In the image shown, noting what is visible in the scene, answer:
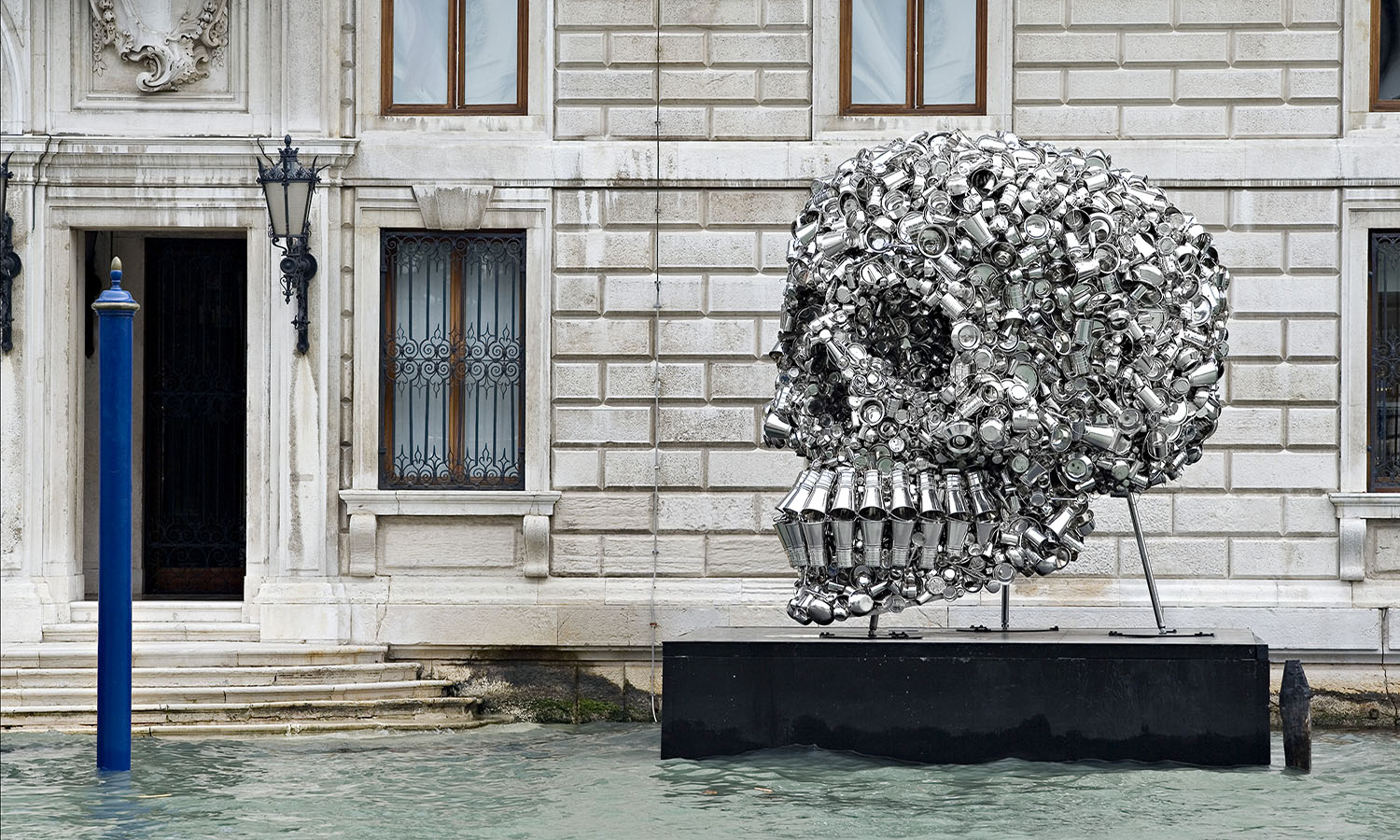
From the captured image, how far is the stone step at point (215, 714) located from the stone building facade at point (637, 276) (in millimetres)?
1006

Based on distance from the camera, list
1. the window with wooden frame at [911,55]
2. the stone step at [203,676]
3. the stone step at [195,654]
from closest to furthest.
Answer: the stone step at [203,676]
the stone step at [195,654]
the window with wooden frame at [911,55]

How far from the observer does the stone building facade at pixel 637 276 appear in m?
14.5

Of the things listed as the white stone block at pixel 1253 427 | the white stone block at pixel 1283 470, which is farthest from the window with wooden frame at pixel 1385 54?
the white stone block at pixel 1283 470

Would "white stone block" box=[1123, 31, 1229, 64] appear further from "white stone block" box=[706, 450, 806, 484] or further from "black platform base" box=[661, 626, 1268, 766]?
"black platform base" box=[661, 626, 1268, 766]

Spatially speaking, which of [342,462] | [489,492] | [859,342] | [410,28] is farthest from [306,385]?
[859,342]

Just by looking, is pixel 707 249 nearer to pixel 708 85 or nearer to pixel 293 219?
pixel 708 85

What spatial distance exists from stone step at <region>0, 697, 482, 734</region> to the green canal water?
99 centimetres

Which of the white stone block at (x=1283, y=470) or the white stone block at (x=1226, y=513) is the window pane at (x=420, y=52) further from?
the white stone block at (x=1283, y=470)

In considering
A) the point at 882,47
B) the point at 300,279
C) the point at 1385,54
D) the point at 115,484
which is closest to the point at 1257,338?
the point at 1385,54

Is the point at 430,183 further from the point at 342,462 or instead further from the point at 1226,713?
the point at 1226,713

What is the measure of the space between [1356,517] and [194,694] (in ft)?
28.8

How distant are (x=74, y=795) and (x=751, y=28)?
25.2ft

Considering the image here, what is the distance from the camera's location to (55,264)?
1454 centimetres

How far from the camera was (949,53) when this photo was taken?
48.8ft
